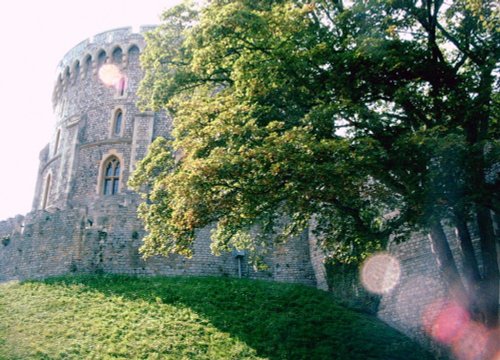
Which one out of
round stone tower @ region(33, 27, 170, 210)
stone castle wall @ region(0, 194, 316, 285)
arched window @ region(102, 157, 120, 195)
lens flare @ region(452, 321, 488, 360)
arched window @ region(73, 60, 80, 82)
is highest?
arched window @ region(73, 60, 80, 82)

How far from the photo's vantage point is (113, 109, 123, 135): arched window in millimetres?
27236

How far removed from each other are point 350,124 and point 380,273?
6803mm

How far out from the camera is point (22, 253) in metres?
20.6

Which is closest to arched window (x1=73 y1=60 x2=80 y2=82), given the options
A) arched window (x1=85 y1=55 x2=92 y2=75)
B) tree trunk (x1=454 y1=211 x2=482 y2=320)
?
arched window (x1=85 y1=55 x2=92 y2=75)

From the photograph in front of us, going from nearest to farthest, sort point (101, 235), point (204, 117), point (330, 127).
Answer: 1. point (330, 127)
2. point (204, 117)
3. point (101, 235)

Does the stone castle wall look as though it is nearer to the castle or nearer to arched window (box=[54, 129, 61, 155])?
the castle

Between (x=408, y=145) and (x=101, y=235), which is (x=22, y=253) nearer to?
(x=101, y=235)

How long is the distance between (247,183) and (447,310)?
7436 mm

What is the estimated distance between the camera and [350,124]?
1129 cm

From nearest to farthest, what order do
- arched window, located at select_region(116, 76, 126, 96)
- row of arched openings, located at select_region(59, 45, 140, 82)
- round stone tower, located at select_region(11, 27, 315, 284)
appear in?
round stone tower, located at select_region(11, 27, 315, 284)
arched window, located at select_region(116, 76, 126, 96)
row of arched openings, located at select_region(59, 45, 140, 82)

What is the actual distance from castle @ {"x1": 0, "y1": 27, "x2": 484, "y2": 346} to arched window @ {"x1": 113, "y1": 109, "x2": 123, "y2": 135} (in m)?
0.06

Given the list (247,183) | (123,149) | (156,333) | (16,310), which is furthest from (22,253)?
(247,183)

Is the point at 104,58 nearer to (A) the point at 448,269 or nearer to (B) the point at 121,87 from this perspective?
(B) the point at 121,87

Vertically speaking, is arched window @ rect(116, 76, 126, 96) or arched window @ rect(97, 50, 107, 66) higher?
arched window @ rect(97, 50, 107, 66)
